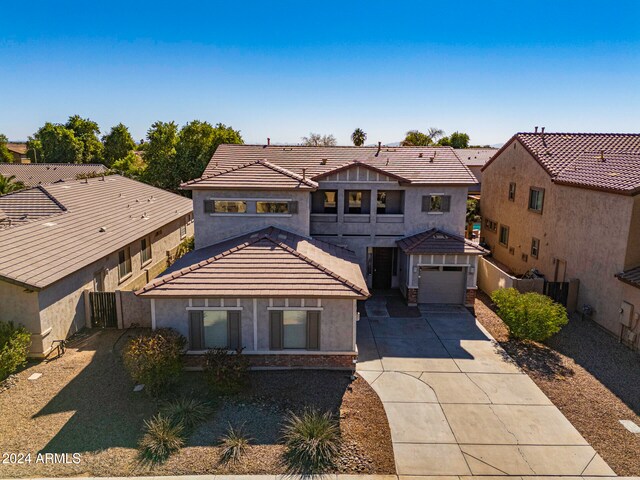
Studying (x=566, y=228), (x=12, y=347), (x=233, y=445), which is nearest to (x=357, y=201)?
(x=566, y=228)

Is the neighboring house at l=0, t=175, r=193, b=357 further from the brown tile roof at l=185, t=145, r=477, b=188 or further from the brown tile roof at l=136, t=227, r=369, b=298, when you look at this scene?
the brown tile roof at l=185, t=145, r=477, b=188

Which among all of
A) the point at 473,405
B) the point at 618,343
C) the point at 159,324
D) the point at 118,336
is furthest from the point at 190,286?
the point at 618,343

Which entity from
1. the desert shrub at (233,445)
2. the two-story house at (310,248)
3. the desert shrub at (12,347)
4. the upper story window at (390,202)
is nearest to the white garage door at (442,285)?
the two-story house at (310,248)

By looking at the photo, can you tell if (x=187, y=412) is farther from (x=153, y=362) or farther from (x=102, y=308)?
(x=102, y=308)

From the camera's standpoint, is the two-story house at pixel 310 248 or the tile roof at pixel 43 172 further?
the tile roof at pixel 43 172

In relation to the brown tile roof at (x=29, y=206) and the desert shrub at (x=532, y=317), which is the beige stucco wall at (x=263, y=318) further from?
the brown tile roof at (x=29, y=206)

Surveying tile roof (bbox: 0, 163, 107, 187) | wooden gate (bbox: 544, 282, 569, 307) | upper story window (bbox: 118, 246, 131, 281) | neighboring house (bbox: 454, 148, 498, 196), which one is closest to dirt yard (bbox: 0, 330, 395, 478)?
upper story window (bbox: 118, 246, 131, 281)

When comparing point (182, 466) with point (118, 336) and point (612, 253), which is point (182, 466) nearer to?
point (118, 336)
